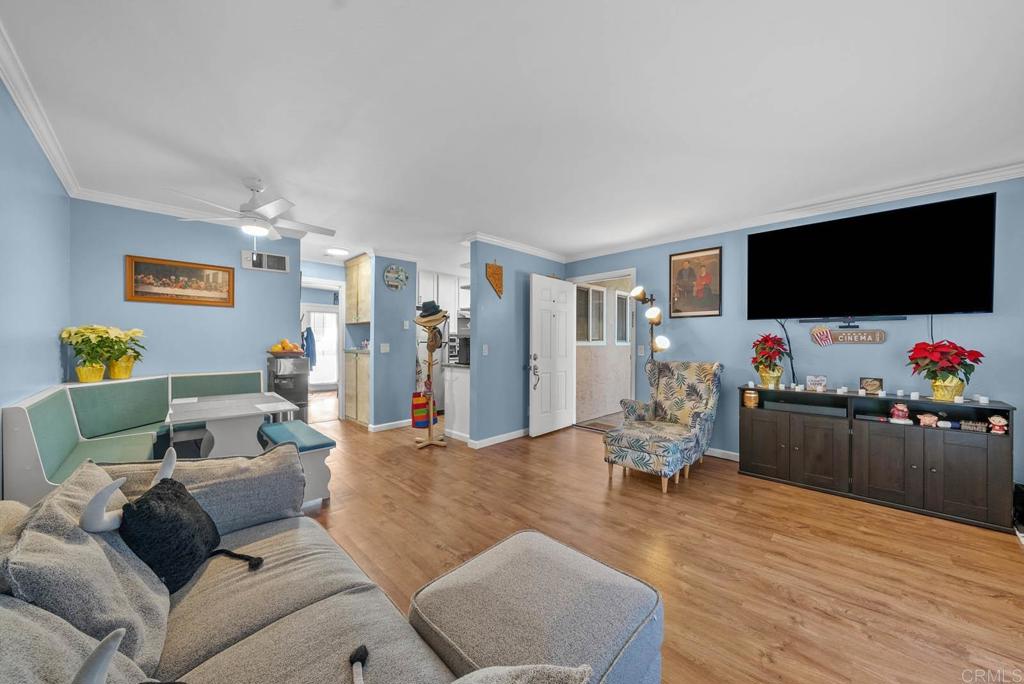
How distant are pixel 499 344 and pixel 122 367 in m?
3.42

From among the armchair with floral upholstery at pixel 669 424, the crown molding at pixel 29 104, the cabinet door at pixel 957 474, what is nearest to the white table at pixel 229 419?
the crown molding at pixel 29 104

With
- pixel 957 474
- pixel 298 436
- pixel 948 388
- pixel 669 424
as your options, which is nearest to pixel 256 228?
pixel 298 436

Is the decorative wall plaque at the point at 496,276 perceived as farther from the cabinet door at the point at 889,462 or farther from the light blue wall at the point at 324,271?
the cabinet door at the point at 889,462

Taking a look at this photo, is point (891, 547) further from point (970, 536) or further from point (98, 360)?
point (98, 360)

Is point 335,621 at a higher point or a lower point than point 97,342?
lower

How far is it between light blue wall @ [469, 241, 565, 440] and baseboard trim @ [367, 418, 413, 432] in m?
1.56

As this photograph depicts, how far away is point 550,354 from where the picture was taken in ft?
16.6

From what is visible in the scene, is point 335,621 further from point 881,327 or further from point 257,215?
point 881,327

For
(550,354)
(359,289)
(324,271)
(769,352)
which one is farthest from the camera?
(324,271)

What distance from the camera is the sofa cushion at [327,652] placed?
0.88 m

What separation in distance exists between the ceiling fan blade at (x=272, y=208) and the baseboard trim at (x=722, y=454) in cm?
452

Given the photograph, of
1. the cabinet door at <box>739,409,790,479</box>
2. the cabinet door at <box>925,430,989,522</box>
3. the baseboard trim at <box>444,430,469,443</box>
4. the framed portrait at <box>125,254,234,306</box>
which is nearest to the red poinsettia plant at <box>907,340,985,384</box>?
the cabinet door at <box>925,430,989,522</box>

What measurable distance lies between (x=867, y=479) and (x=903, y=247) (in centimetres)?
187

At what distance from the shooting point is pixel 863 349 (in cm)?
330
